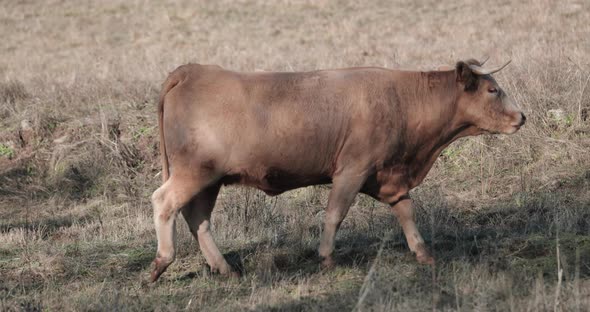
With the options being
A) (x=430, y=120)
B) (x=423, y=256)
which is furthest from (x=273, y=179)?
(x=430, y=120)

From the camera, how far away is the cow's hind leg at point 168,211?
23.6 ft

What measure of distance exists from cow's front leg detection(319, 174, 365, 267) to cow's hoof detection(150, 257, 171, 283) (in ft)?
4.46

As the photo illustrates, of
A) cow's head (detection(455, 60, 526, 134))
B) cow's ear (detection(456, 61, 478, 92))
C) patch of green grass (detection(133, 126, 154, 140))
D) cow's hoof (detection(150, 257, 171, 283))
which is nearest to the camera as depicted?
cow's hoof (detection(150, 257, 171, 283))

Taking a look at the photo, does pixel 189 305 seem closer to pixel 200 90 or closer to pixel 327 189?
pixel 200 90

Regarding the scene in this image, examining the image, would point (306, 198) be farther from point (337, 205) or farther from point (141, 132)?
point (337, 205)

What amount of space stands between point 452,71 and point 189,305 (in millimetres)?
3488

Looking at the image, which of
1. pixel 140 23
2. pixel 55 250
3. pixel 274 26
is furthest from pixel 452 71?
pixel 140 23

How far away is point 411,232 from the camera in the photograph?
25.4 feet

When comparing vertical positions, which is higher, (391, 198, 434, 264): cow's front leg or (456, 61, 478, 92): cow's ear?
(456, 61, 478, 92): cow's ear

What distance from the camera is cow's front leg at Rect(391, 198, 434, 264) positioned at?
7.48m

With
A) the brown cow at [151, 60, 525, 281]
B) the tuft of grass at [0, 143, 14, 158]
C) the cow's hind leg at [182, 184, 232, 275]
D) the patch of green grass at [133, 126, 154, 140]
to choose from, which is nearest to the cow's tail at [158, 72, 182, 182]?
the brown cow at [151, 60, 525, 281]

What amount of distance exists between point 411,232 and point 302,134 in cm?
138

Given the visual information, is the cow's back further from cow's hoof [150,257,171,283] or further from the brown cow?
cow's hoof [150,257,171,283]

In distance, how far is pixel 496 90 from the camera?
808cm
